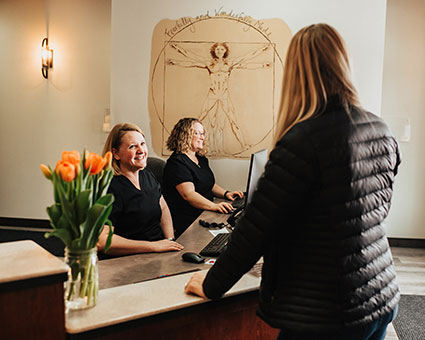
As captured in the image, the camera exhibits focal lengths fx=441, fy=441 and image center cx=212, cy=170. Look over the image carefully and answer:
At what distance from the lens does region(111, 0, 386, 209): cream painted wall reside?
3.83 m

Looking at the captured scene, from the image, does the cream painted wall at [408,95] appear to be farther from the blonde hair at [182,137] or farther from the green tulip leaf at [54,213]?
the green tulip leaf at [54,213]

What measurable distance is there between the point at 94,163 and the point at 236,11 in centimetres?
318

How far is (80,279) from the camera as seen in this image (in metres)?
1.21

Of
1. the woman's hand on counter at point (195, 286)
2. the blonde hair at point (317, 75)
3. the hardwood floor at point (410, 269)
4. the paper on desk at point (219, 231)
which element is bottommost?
the hardwood floor at point (410, 269)

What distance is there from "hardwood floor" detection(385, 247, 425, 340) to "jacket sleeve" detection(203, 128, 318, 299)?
2.39 meters

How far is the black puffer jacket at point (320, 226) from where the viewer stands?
106 centimetres

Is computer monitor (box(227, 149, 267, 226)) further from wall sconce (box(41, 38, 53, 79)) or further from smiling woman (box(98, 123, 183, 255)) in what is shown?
wall sconce (box(41, 38, 53, 79))

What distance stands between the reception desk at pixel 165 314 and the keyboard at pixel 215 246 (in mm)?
445

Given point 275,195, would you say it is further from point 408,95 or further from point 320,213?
point 408,95

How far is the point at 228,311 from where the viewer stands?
4.58 feet

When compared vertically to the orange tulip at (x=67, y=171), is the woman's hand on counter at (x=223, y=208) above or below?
below


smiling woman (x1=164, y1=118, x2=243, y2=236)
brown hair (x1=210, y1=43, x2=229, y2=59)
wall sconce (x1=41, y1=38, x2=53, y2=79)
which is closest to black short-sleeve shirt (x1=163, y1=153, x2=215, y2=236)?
smiling woman (x1=164, y1=118, x2=243, y2=236)

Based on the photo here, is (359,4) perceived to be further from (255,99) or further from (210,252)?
(210,252)

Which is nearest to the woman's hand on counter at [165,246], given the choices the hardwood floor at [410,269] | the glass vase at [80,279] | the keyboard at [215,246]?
the keyboard at [215,246]
